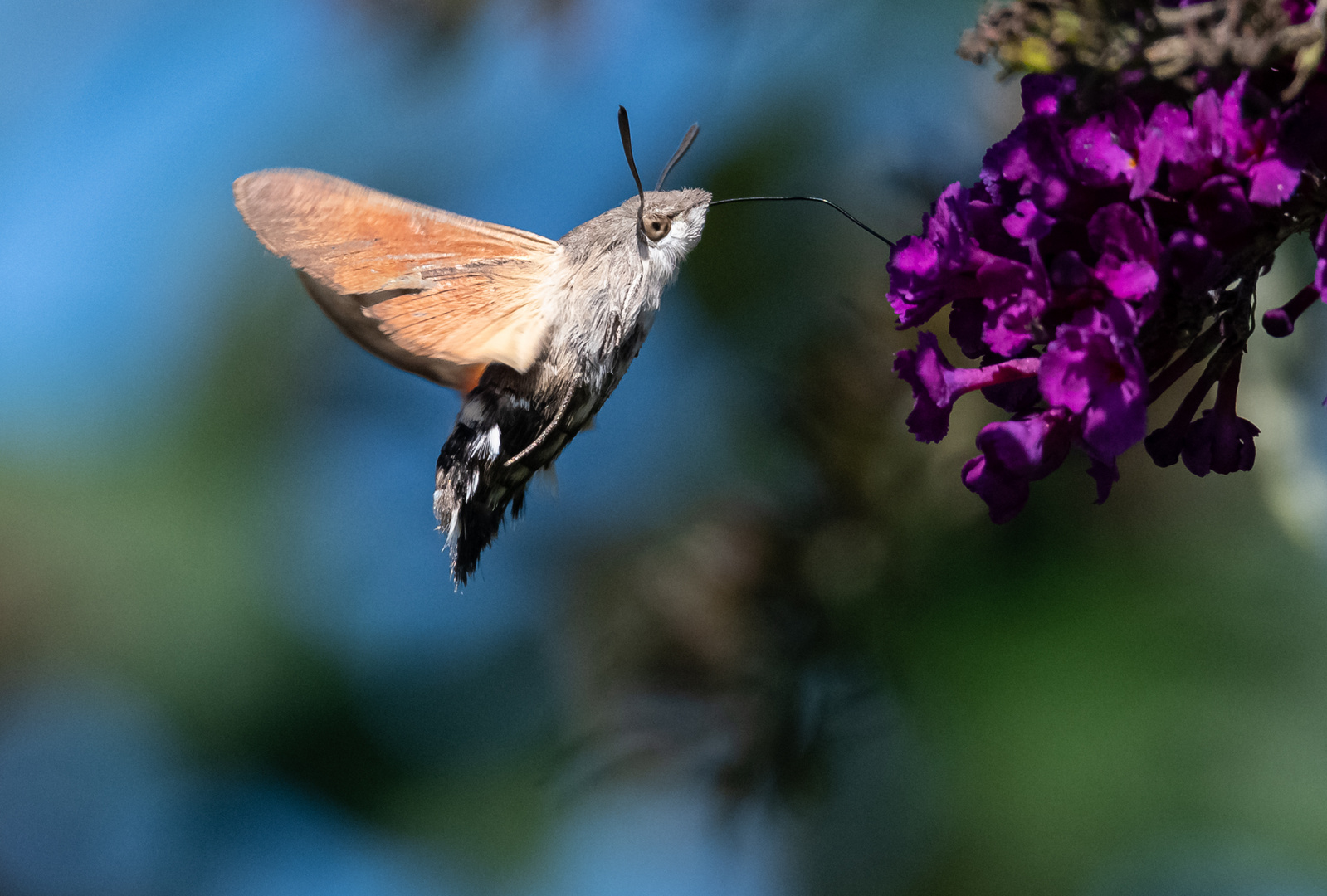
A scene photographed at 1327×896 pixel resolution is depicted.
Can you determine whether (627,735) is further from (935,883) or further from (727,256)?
(727,256)

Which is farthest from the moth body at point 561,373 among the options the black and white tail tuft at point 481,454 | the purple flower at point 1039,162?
the purple flower at point 1039,162

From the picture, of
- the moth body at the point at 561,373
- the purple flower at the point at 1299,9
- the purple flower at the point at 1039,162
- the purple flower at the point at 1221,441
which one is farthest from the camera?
the moth body at the point at 561,373

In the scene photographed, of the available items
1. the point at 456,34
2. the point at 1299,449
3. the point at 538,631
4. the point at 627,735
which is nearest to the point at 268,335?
the point at 456,34

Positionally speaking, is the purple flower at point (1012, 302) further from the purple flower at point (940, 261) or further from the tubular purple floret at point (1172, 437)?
the tubular purple floret at point (1172, 437)

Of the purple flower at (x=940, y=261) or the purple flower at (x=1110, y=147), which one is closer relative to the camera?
the purple flower at (x=1110, y=147)

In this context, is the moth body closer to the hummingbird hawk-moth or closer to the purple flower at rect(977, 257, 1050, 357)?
the hummingbird hawk-moth

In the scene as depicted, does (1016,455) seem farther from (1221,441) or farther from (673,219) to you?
(673,219)

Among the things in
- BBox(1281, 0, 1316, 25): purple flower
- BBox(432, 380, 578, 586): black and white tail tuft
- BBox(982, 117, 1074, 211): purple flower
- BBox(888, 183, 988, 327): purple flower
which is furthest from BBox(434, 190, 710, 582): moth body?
BBox(1281, 0, 1316, 25): purple flower

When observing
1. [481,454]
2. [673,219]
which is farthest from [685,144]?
[481,454]
